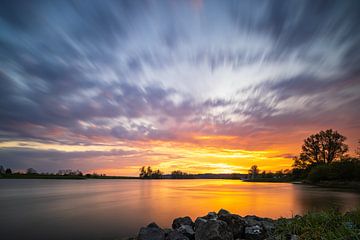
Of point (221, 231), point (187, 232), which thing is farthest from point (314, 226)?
point (187, 232)

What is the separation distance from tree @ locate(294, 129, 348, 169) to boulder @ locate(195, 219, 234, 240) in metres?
69.4

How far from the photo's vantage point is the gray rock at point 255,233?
7.06m

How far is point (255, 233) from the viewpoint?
7.14 meters

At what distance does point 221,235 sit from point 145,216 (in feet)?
33.9

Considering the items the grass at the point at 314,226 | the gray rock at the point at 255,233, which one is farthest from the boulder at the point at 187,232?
the grass at the point at 314,226

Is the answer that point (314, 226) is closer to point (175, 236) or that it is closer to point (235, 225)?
point (235, 225)

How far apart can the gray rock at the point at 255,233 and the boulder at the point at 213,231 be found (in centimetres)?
63

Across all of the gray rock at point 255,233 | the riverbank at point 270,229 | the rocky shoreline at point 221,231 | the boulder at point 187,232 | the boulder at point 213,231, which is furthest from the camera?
the boulder at point 187,232

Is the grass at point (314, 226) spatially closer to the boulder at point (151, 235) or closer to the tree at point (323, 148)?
the boulder at point (151, 235)

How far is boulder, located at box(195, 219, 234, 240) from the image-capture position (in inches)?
261

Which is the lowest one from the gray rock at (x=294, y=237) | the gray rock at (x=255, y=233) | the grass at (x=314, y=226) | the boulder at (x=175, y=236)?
the boulder at (x=175, y=236)

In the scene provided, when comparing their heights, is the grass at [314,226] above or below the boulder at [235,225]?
above

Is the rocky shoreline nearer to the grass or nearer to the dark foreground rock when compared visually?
the dark foreground rock

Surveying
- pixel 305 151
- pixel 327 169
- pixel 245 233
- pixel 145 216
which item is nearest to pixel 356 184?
pixel 327 169
